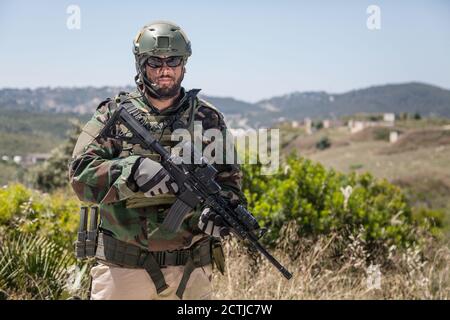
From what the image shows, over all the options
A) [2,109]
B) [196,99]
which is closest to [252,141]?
[196,99]

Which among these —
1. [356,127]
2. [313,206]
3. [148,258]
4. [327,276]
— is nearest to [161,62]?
[148,258]

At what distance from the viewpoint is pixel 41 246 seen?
498cm

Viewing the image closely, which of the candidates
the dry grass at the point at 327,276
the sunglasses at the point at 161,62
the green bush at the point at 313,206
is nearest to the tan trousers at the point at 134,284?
the sunglasses at the point at 161,62

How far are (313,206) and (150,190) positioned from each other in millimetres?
4353

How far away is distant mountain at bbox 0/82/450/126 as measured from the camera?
230ft

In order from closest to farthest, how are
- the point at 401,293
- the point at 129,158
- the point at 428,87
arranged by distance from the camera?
1. the point at 129,158
2. the point at 401,293
3. the point at 428,87

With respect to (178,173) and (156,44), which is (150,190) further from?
(156,44)

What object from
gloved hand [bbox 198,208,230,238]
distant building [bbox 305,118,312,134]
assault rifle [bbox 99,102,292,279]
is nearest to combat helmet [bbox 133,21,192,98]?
assault rifle [bbox 99,102,292,279]

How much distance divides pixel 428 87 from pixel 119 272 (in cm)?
9364

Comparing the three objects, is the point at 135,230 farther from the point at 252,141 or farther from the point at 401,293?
the point at 252,141

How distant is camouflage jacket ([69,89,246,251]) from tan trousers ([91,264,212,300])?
169 mm

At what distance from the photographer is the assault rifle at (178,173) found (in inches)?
119

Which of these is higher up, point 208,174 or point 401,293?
point 208,174

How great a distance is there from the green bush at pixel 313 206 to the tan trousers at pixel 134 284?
126 inches
